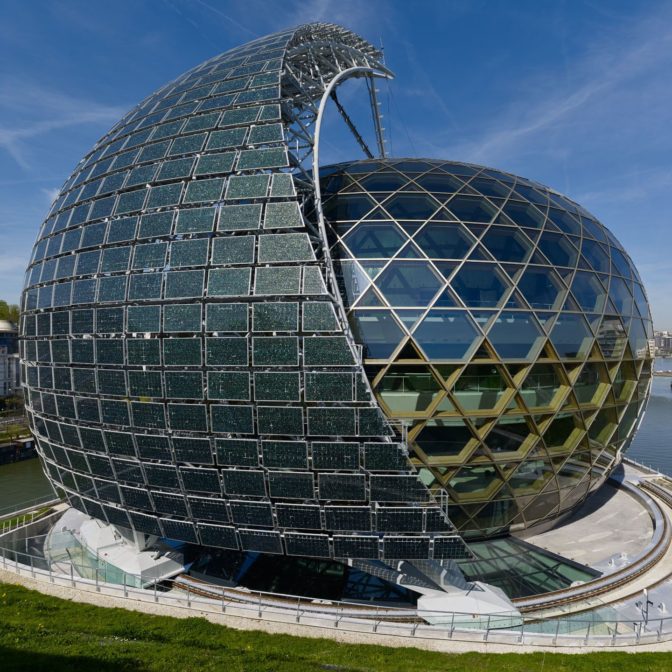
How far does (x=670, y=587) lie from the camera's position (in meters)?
17.9

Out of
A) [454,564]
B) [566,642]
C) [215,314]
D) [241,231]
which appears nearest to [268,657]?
[454,564]

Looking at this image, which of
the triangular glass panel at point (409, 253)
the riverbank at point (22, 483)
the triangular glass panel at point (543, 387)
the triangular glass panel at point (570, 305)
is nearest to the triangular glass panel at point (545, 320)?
the triangular glass panel at point (570, 305)

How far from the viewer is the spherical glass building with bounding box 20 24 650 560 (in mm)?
15867

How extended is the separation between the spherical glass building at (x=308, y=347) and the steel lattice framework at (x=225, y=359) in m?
0.08

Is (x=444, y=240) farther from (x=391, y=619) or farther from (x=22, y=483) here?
(x=22, y=483)

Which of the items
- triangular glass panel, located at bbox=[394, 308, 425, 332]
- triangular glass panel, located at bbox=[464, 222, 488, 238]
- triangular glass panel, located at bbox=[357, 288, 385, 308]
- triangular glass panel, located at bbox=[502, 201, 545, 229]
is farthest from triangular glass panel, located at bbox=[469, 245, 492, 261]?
triangular glass panel, located at bbox=[357, 288, 385, 308]

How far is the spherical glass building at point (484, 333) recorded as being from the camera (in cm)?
1652

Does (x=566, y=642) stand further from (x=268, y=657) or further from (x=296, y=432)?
(x=296, y=432)

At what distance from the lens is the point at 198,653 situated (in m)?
12.4

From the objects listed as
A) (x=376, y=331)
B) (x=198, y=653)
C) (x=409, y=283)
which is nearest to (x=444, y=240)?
(x=409, y=283)

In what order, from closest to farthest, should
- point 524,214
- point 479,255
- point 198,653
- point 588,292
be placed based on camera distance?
point 198,653, point 479,255, point 588,292, point 524,214

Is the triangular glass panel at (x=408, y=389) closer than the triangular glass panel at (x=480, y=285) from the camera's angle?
Yes

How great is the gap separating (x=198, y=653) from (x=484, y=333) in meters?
13.7

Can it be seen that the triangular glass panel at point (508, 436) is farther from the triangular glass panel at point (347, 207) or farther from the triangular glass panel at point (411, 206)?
the triangular glass panel at point (347, 207)
